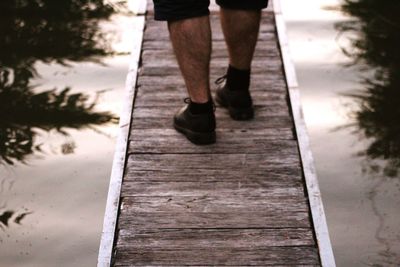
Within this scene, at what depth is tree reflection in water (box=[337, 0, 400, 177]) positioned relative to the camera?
3.50 m

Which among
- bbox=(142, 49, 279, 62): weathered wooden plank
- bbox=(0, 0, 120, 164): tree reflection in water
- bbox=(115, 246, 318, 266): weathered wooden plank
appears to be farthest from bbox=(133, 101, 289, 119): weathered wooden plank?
bbox=(115, 246, 318, 266): weathered wooden plank

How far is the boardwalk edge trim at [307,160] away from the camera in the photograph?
2756 mm

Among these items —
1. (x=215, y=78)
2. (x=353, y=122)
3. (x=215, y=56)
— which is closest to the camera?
(x=353, y=122)

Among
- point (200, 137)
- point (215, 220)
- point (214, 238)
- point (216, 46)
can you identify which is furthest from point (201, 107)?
point (216, 46)

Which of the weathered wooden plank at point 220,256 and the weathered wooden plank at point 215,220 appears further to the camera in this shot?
the weathered wooden plank at point 215,220

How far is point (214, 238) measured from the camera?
9.20 ft

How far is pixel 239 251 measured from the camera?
8.98 ft

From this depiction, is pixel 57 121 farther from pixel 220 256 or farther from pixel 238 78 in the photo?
pixel 220 256

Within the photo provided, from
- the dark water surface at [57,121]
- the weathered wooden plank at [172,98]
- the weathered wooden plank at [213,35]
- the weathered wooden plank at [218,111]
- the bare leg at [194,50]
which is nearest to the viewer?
the dark water surface at [57,121]

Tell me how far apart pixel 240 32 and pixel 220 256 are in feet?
3.36

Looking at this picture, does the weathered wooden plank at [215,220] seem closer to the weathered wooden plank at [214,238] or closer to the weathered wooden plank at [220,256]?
the weathered wooden plank at [214,238]

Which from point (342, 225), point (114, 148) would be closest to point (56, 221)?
point (114, 148)

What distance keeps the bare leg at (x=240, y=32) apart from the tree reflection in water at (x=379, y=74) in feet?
2.24

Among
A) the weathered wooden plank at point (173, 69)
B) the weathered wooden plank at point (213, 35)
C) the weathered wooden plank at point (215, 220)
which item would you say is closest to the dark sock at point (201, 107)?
the weathered wooden plank at point (215, 220)
